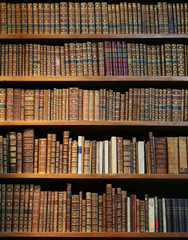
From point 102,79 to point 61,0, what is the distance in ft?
2.02

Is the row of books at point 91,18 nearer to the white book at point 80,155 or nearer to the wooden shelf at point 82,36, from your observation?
the wooden shelf at point 82,36

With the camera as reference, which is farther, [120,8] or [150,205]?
[120,8]

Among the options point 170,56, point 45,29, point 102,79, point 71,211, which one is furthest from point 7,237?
point 170,56

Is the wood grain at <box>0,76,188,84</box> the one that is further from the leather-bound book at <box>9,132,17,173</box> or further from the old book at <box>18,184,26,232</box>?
the old book at <box>18,184,26,232</box>

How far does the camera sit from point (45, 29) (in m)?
2.59

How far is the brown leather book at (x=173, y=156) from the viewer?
2482mm

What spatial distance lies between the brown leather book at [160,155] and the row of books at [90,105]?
5.4 inches

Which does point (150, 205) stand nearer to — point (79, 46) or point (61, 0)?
point (79, 46)

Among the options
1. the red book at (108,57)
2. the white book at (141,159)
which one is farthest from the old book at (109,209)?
the red book at (108,57)

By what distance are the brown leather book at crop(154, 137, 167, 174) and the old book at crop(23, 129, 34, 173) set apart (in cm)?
73

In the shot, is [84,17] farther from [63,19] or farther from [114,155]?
[114,155]

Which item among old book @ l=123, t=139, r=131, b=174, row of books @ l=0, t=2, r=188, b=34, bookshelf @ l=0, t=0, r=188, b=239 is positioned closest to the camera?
bookshelf @ l=0, t=0, r=188, b=239

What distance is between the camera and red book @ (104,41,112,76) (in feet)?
8.41

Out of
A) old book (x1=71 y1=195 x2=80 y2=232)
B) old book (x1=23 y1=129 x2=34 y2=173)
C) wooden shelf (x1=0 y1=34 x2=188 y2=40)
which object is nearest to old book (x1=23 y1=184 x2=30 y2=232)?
old book (x1=23 y1=129 x2=34 y2=173)
